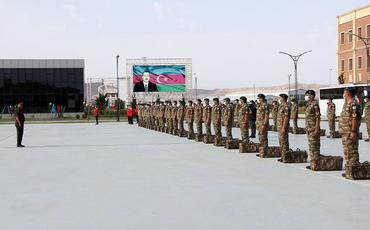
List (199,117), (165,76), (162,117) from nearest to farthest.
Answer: (199,117) → (162,117) → (165,76)

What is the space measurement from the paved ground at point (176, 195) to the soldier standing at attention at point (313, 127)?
463mm

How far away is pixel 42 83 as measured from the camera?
80812mm

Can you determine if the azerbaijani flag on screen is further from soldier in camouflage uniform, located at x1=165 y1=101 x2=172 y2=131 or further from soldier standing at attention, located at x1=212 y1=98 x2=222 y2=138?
soldier standing at attention, located at x1=212 y1=98 x2=222 y2=138

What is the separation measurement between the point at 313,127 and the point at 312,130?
73 mm

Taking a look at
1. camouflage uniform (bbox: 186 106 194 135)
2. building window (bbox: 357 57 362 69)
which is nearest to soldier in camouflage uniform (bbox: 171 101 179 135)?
camouflage uniform (bbox: 186 106 194 135)

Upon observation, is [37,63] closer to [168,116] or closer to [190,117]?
[168,116]

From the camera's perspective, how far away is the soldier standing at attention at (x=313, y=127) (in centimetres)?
1349

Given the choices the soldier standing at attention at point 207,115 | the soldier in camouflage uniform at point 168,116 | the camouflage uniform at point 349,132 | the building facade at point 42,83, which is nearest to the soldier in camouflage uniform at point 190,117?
the soldier standing at attention at point 207,115

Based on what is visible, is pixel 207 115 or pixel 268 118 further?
pixel 207 115

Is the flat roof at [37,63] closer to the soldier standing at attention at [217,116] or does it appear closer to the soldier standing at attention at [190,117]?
the soldier standing at attention at [190,117]

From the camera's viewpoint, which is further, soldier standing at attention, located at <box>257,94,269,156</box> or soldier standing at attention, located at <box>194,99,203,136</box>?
soldier standing at attention, located at <box>194,99,203,136</box>

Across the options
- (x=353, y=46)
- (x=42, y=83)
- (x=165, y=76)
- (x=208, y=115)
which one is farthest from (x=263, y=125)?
(x=42, y=83)

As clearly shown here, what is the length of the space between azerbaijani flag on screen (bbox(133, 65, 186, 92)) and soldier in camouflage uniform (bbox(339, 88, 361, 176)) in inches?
2712

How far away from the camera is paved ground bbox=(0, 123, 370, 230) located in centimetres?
784
